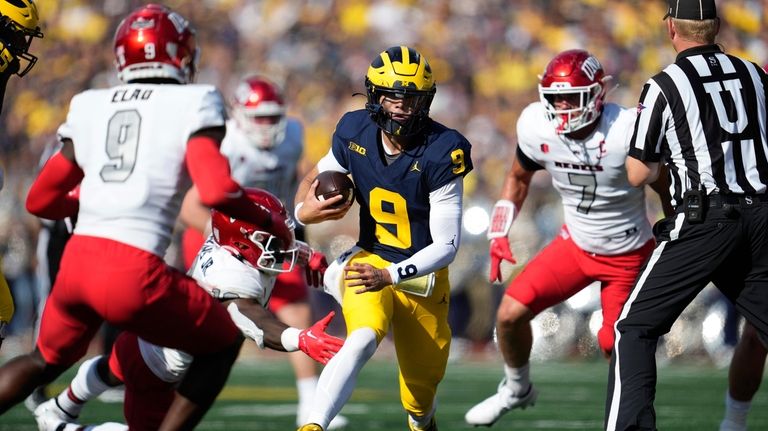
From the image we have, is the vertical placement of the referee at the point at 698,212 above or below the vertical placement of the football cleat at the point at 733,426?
above

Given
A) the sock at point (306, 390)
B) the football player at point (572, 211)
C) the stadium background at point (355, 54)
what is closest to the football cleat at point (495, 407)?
the football player at point (572, 211)

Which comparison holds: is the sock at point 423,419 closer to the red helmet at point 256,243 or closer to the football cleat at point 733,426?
the red helmet at point 256,243

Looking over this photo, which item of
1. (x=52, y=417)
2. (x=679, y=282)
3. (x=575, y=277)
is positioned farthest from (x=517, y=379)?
(x=52, y=417)

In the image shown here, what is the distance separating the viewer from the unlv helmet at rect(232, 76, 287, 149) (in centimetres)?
758

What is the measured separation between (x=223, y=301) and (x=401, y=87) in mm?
1157

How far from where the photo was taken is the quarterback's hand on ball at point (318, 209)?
194 inches

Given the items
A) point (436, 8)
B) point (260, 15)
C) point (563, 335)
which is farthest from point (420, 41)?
point (563, 335)

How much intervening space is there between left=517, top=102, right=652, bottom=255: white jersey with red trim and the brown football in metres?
1.45

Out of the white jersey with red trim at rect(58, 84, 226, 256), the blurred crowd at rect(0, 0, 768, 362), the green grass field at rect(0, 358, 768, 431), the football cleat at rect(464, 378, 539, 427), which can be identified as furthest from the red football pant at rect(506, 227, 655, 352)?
the blurred crowd at rect(0, 0, 768, 362)

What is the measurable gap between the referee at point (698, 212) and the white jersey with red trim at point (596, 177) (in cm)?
130

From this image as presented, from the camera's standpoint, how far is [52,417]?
516 cm

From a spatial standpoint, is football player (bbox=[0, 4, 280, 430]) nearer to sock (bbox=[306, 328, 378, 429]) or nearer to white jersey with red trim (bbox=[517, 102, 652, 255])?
sock (bbox=[306, 328, 378, 429])

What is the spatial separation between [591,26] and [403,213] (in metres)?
9.00

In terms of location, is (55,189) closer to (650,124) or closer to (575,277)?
(650,124)
